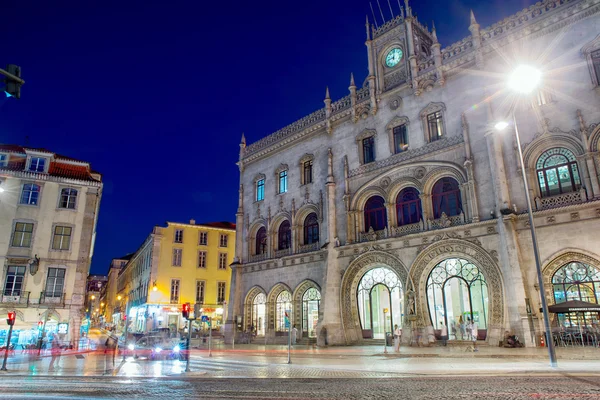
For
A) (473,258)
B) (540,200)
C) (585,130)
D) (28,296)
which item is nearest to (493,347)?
(473,258)

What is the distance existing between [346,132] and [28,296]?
2612cm

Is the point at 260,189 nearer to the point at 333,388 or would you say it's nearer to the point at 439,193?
the point at 439,193

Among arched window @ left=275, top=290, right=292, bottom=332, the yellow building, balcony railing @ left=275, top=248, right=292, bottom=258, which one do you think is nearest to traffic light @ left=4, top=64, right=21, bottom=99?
balcony railing @ left=275, top=248, right=292, bottom=258

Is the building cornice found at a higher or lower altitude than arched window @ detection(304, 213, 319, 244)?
higher

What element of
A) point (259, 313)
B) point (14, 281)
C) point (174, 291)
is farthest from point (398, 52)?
point (174, 291)

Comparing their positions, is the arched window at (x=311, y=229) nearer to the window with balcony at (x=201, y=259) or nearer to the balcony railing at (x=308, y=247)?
the balcony railing at (x=308, y=247)

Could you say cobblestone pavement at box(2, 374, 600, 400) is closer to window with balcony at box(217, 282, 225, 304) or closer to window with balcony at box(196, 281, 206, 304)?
window with balcony at box(196, 281, 206, 304)

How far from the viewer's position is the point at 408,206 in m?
27.2

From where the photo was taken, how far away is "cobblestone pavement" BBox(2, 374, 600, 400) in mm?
9297

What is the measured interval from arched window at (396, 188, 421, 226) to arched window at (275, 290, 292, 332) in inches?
442

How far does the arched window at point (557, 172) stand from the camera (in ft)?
69.1

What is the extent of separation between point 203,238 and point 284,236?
20.7m

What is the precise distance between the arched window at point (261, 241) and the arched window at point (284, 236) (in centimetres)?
169

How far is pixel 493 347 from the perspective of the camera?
803 inches
